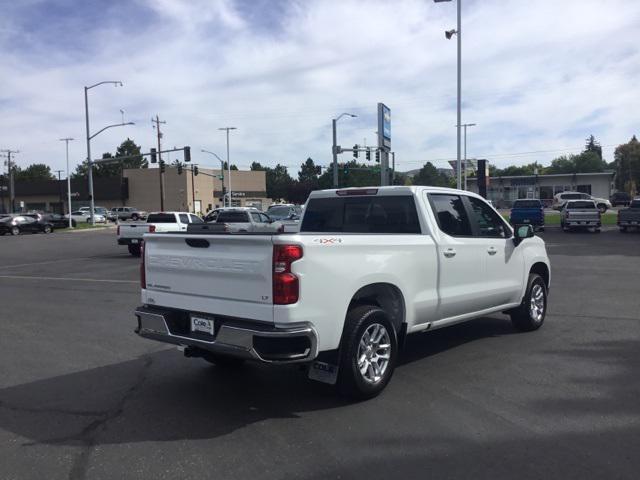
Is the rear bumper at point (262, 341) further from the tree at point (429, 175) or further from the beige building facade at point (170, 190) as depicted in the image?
the tree at point (429, 175)

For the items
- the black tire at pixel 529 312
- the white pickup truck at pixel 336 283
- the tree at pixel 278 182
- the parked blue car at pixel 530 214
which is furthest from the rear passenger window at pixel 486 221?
the tree at pixel 278 182

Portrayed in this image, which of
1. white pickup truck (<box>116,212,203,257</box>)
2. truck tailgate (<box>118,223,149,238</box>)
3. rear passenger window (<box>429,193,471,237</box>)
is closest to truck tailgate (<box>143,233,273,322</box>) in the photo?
rear passenger window (<box>429,193,471,237</box>)

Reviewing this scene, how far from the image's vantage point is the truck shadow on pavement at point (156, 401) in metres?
4.66

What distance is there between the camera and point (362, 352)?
5227mm

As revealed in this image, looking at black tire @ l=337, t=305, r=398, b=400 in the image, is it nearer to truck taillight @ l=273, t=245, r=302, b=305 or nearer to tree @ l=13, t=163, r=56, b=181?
truck taillight @ l=273, t=245, r=302, b=305

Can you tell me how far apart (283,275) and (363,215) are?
90.4 inches

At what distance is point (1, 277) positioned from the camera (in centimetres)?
1636

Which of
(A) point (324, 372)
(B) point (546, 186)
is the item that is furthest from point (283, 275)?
(B) point (546, 186)

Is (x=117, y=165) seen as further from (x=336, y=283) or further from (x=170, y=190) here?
(x=336, y=283)

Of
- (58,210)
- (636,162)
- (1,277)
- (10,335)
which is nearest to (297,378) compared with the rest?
(10,335)

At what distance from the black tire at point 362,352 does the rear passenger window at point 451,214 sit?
61.0 inches

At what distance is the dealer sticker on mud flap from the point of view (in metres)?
5.02

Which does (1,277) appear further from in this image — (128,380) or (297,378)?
(297,378)

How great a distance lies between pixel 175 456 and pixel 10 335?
5.40m
